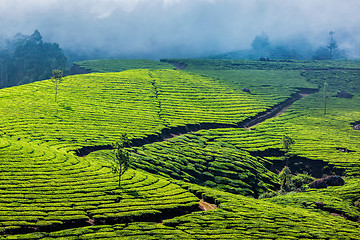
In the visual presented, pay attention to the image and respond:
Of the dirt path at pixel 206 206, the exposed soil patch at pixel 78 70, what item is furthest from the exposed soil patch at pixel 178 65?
the dirt path at pixel 206 206

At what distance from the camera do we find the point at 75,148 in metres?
67.7

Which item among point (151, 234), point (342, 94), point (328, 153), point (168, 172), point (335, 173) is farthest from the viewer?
point (342, 94)

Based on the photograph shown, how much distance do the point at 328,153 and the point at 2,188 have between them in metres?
61.9

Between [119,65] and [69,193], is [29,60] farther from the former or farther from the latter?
[69,193]

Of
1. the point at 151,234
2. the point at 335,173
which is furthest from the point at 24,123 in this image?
the point at 335,173

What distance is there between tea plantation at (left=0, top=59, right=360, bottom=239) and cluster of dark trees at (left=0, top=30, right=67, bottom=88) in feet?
196

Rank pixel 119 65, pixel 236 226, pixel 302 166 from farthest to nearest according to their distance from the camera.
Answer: pixel 119 65
pixel 302 166
pixel 236 226

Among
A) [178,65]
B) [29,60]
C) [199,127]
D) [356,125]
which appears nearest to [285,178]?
[199,127]

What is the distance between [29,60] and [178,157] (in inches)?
5220

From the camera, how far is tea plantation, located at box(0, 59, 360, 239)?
150 ft

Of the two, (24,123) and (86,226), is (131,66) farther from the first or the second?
(86,226)

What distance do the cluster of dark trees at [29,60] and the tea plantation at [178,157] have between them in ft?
196

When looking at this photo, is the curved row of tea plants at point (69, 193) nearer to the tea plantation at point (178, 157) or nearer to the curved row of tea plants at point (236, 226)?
the tea plantation at point (178, 157)

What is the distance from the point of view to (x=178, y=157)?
7250 cm
